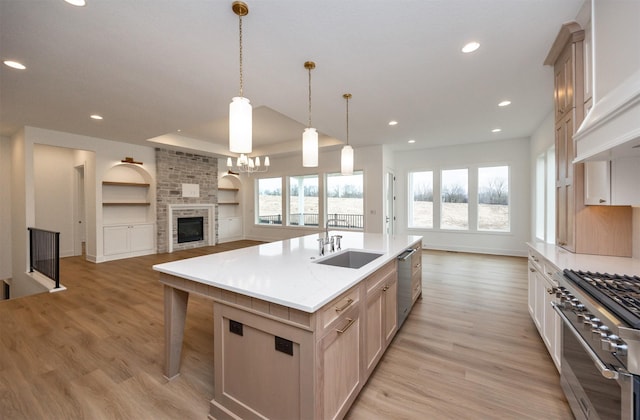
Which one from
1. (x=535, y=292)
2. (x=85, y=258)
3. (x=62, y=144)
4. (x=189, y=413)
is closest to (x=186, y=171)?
(x=62, y=144)

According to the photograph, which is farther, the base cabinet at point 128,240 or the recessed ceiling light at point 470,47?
the base cabinet at point 128,240

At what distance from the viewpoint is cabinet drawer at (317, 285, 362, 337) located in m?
1.28

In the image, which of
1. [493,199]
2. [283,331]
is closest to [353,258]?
[283,331]

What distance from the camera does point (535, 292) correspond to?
98.7 inches

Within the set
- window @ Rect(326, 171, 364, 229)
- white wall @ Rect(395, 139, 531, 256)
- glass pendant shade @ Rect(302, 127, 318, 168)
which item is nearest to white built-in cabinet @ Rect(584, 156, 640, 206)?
glass pendant shade @ Rect(302, 127, 318, 168)

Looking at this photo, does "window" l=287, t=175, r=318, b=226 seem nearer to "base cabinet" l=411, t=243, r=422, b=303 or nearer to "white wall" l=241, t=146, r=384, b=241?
"white wall" l=241, t=146, r=384, b=241

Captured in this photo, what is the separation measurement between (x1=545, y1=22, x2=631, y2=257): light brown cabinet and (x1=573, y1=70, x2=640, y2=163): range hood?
0.64 metres

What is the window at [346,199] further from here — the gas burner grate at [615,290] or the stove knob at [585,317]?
the stove knob at [585,317]

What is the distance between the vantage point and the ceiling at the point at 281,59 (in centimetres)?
196

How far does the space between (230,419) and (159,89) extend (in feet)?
12.1

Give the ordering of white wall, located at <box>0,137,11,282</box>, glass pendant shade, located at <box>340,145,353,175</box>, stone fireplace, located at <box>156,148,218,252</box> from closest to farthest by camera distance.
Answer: glass pendant shade, located at <box>340,145,353,175</box> → white wall, located at <box>0,137,11,282</box> → stone fireplace, located at <box>156,148,218,252</box>

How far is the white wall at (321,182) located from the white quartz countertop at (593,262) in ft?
14.4

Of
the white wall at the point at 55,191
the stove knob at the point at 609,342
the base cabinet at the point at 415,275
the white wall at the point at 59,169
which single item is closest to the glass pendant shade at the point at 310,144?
the base cabinet at the point at 415,275

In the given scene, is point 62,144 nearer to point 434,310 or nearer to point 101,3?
point 101,3
